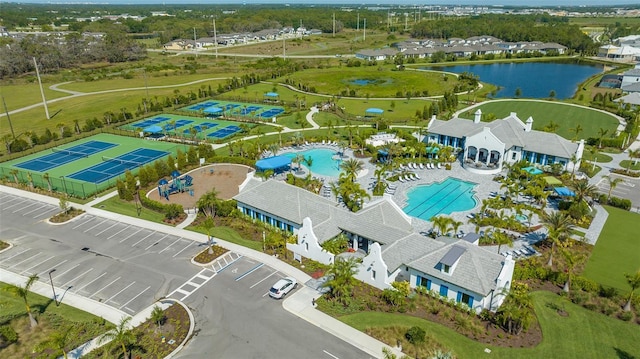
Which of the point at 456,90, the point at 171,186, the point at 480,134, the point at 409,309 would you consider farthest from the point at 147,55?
the point at 409,309

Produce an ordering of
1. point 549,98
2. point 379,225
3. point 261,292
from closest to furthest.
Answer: point 261,292 < point 379,225 < point 549,98

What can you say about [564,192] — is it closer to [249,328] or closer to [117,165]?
[249,328]

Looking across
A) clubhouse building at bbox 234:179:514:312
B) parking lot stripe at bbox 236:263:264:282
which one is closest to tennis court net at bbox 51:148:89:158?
clubhouse building at bbox 234:179:514:312

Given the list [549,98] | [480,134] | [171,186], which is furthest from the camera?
[549,98]

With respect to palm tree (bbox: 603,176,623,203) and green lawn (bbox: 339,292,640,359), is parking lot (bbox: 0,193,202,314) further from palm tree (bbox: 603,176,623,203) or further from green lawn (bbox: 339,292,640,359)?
palm tree (bbox: 603,176,623,203)

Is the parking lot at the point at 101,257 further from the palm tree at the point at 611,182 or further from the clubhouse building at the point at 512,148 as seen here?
the palm tree at the point at 611,182

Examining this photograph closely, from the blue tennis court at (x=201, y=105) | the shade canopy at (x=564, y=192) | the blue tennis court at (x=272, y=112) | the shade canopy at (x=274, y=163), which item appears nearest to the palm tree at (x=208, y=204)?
the shade canopy at (x=274, y=163)

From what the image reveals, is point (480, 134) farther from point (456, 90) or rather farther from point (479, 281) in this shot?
point (456, 90)
